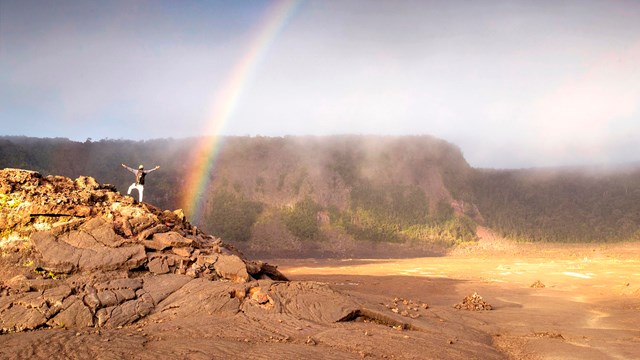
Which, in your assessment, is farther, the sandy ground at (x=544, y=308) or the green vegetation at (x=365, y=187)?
the green vegetation at (x=365, y=187)

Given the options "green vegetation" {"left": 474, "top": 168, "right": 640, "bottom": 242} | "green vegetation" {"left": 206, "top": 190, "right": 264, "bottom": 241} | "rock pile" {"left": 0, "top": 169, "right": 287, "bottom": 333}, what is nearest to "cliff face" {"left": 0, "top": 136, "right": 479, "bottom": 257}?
"green vegetation" {"left": 206, "top": 190, "right": 264, "bottom": 241}

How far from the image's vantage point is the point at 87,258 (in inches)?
458

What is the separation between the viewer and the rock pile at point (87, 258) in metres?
9.77

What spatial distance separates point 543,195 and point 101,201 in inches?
3077

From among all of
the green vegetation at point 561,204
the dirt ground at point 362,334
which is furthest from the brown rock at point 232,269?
the green vegetation at point 561,204

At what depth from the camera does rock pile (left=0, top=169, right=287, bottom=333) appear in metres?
9.77

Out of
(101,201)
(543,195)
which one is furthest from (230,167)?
(101,201)

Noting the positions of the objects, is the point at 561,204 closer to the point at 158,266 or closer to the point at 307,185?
the point at 307,185

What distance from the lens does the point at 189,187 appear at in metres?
69.1

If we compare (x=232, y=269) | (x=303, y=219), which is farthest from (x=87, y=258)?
(x=303, y=219)

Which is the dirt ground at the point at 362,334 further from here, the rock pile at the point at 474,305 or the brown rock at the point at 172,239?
the brown rock at the point at 172,239

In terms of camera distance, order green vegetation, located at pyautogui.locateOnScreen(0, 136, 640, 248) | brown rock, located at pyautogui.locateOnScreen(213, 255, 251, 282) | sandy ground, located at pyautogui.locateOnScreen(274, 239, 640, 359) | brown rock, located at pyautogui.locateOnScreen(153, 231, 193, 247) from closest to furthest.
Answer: sandy ground, located at pyautogui.locateOnScreen(274, 239, 640, 359) → brown rock, located at pyautogui.locateOnScreen(213, 255, 251, 282) → brown rock, located at pyautogui.locateOnScreen(153, 231, 193, 247) → green vegetation, located at pyautogui.locateOnScreen(0, 136, 640, 248)

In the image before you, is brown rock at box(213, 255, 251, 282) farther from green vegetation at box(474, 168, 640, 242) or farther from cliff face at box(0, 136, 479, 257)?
green vegetation at box(474, 168, 640, 242)

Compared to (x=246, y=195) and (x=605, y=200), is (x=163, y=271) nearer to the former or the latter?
(x=246, y=195)
